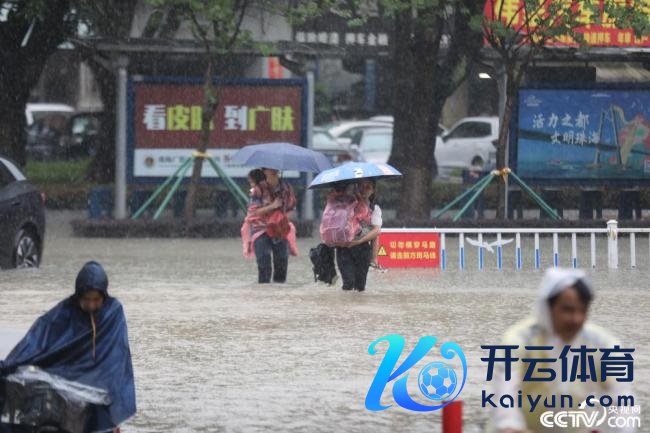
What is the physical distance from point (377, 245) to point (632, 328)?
176 inches

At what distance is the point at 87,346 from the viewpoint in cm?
710

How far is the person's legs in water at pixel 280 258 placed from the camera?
16.7 metres

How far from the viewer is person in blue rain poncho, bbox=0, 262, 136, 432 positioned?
699 centimetres

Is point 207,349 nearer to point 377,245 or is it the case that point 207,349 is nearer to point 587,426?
point 377,245

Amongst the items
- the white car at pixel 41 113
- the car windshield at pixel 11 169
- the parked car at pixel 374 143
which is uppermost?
the white car at pixel 41 113

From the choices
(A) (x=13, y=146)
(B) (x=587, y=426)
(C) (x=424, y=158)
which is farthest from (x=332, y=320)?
(A) (x=13, y=146)

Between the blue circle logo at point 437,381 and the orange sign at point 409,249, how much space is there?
7.26 metres

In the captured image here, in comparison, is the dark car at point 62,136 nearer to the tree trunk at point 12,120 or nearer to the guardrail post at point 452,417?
the tree trunk at point 12,120

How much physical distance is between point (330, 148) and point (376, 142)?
117 inches

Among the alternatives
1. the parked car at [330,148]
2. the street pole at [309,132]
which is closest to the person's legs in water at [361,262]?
the street pole at [309,132]

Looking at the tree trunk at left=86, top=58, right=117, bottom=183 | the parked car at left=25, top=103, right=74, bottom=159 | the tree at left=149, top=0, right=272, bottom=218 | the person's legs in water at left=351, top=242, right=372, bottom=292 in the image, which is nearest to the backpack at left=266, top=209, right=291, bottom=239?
the person's legs in water at left=351, top=242, right=372, bottom=292

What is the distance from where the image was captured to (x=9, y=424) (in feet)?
22.4

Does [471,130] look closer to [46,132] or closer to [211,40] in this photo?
[46,132]

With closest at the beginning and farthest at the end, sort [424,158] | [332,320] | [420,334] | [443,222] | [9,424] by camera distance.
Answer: [9,424] < [420,334] < [332,320] < [443,222] < [424,158]
